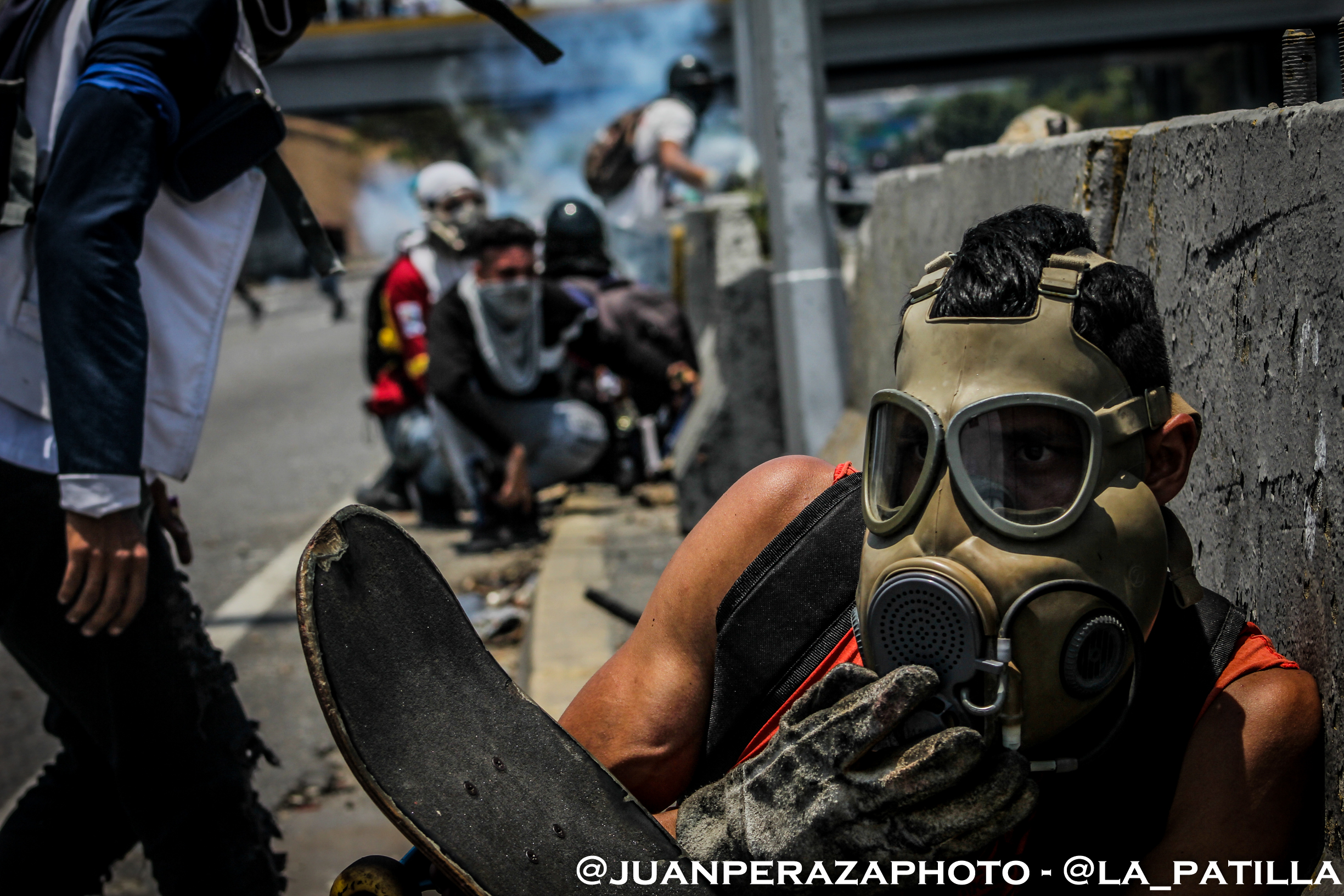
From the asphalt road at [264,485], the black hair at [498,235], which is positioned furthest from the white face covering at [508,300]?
the asphalt road at [264,485]

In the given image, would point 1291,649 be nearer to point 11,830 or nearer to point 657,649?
point 657,649

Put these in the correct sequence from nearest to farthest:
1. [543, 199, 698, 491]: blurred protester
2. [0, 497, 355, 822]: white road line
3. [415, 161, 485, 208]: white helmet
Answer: [0, 497, 355, 822]: white road line → [543, 199, 698, 491]: blurred protester → [415, 161, 485, 208]: white helmet

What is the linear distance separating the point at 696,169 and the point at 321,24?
22372mm

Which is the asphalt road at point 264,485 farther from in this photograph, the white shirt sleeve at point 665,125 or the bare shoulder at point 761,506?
the white shirt sleeve at point 665,125

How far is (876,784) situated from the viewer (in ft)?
4.42

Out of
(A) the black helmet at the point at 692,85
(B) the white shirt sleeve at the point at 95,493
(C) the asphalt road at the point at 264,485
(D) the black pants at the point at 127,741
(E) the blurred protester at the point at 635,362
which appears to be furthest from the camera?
(A) the black helmet at the point at 692,85

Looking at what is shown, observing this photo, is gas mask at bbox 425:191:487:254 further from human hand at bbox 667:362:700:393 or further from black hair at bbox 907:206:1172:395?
black hair at bbox 907:206:1172:395

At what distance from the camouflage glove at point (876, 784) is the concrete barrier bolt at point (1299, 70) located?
97 centimetres

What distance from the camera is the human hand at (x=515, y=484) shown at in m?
6.18

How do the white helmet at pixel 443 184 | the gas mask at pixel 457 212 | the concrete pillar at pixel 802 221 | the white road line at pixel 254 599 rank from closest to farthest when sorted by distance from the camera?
1. the concrete pillar at pixel 802 221
2. the white road line at pixel 254 599
3. the gas mask at pixel 457 212
4. the white helmet at pixel 443 184

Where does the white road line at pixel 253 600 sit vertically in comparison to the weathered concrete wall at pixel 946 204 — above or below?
below

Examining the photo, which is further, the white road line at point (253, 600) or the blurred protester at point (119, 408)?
the white road line at point (253, 600)

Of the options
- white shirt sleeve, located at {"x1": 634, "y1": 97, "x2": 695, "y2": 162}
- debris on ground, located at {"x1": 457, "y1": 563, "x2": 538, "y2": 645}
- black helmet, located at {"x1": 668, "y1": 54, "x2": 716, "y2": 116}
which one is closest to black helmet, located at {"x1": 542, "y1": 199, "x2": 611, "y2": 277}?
white shirt sleeve, located at {"x1": 634, "y1": 97, "x2": 695, "y2": 162}

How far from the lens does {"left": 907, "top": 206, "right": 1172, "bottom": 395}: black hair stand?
4.73 ft
